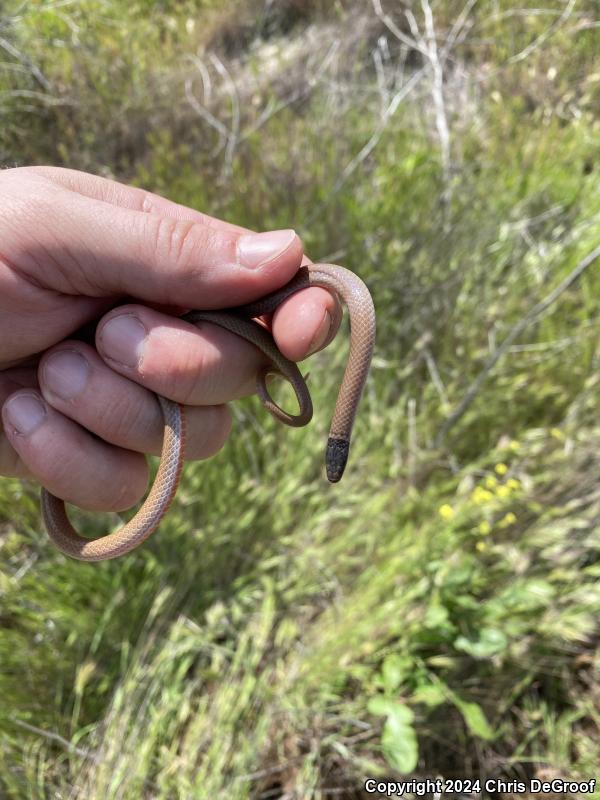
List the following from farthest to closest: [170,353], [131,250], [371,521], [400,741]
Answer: [371,521] → [400,741] → [170,353] → [131,250]

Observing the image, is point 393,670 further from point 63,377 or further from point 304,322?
point 63,377

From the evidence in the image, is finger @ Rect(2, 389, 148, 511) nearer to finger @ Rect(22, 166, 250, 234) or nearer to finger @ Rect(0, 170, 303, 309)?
finger @ Rect(0, 170, 303, 309)

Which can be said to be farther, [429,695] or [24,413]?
[429,695]

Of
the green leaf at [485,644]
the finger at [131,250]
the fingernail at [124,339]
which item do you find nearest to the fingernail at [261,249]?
the finger at [131,250]

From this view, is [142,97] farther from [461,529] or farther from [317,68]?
[461,529]

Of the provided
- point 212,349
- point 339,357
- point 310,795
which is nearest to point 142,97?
point 339,357

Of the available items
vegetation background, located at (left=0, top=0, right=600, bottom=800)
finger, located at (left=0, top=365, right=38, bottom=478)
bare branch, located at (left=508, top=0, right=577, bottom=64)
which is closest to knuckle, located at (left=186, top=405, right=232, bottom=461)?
finger, located at (left=0, top=365, right=38, bottom=478)

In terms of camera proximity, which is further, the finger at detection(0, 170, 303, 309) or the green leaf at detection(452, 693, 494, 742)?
the green leaf at detection(452, 693, 494, 742)

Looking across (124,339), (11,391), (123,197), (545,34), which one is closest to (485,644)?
(124,339)
